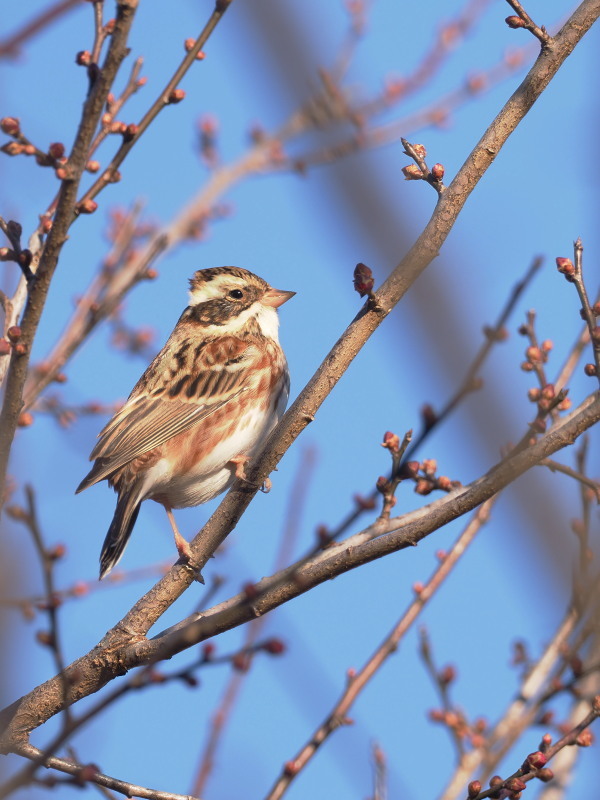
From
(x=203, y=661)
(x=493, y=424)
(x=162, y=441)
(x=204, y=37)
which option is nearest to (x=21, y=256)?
(x=204, y=37)

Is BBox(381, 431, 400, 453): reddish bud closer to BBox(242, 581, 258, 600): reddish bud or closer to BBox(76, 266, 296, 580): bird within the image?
BBox(242, 581, 258, 600): reddish bud

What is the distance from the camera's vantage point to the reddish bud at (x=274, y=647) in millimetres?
3117

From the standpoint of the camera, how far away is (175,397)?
7934 mm

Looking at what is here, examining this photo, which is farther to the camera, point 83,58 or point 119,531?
point 119,531

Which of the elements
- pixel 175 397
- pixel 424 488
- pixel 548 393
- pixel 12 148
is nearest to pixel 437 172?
pixel 548 393

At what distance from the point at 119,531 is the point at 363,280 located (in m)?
3.32

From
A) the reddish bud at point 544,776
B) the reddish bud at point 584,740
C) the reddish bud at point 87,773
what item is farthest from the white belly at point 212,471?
the reddish bud at point 87,773

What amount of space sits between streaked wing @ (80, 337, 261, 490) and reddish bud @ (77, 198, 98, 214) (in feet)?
9.65

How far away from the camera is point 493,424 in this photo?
6.34ft

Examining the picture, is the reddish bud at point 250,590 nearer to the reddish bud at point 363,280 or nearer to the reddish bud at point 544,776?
the reddish bud at point 363,280

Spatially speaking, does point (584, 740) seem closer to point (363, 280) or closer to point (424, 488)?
point (424, 488)

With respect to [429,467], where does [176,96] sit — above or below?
above

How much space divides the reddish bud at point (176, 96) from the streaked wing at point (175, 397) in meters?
3.05

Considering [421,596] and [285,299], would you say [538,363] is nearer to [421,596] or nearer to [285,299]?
[421,596]
